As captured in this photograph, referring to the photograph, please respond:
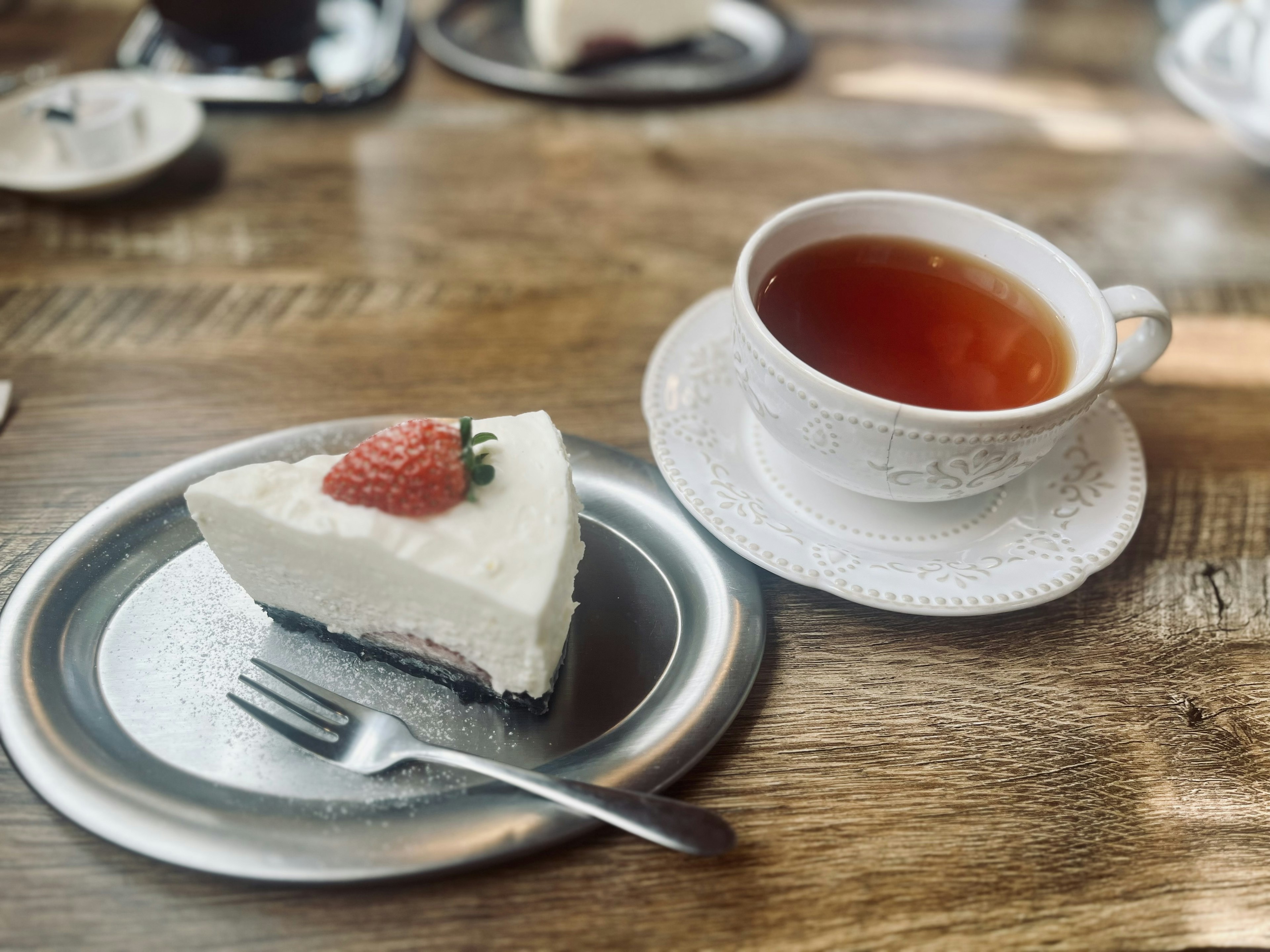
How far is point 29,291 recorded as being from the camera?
1173 mm

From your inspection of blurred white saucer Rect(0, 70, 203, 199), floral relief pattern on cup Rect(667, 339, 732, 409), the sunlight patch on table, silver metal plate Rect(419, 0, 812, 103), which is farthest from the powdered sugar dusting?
the sunlight patch on table

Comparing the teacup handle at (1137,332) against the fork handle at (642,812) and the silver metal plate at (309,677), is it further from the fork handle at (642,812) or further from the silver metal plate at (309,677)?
the fork handle at (642,812)

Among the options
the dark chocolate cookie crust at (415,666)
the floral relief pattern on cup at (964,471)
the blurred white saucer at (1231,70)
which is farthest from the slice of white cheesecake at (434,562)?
the blurred white saucer at (1231,70)

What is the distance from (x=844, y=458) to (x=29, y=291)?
102 cm

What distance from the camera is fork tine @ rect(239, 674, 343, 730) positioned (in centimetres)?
72

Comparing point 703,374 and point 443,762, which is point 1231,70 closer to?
point 703,374

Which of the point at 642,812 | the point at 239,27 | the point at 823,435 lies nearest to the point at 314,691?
the point at 642,812

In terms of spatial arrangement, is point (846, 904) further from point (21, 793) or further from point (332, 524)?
point (21, 793)

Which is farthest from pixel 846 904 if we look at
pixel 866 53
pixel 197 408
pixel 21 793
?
pixel 866 53

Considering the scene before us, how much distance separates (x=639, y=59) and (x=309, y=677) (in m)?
1.40

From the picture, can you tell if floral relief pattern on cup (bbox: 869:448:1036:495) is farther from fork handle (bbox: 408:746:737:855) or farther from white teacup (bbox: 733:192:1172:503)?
fork handle (bbox: 408:746:737:855)

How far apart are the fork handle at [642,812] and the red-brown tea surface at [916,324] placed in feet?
1.36

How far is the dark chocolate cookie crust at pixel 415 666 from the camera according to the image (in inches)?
29.6

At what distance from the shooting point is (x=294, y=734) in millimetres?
706
